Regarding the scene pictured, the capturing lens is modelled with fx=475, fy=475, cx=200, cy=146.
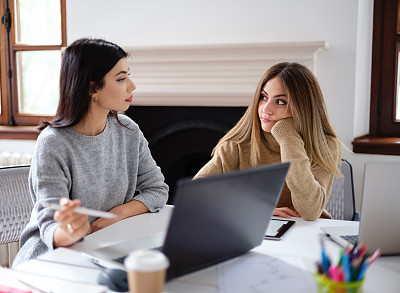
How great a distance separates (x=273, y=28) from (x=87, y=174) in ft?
4.71

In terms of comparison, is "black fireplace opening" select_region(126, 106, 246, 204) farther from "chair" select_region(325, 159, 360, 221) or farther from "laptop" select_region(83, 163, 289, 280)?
"laptop" select_region(83, 163, 289, 280)

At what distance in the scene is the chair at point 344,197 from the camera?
1.89 meters

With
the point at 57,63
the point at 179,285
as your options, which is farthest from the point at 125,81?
the point at 57,63

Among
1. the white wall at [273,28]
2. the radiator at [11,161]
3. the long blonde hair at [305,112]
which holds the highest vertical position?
the white wall at [273,28]

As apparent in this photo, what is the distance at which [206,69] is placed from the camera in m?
2.59

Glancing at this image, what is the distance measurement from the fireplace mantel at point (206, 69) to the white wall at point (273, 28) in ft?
0.27

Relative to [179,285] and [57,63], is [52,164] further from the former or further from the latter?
[57,63]

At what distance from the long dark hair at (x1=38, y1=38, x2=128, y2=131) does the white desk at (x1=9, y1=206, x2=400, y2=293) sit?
0.36 m

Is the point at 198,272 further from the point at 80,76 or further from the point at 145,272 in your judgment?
the point at 80,76

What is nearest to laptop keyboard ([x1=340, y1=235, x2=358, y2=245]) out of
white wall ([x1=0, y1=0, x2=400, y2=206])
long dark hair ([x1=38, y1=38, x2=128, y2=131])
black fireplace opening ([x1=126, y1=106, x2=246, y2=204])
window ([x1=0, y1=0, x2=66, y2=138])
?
long dark hair ([x1=38, y1=38, x2=128, y2=131])

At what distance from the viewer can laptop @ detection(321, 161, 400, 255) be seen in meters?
1.07

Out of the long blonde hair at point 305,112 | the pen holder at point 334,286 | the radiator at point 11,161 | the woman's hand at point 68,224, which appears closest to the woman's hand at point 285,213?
the long blonde hair at point 305,112

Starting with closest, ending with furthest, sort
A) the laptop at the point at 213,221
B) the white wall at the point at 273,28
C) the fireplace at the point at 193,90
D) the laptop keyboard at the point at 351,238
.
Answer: the laptop at the point at 213,221 < the laptop keyboard at the point at 351,238 < the white wall at the point at 273,28 < the fireplace at the point at 193,90

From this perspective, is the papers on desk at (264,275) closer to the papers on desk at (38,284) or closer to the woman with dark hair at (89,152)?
the papers on desk at (38,284)
